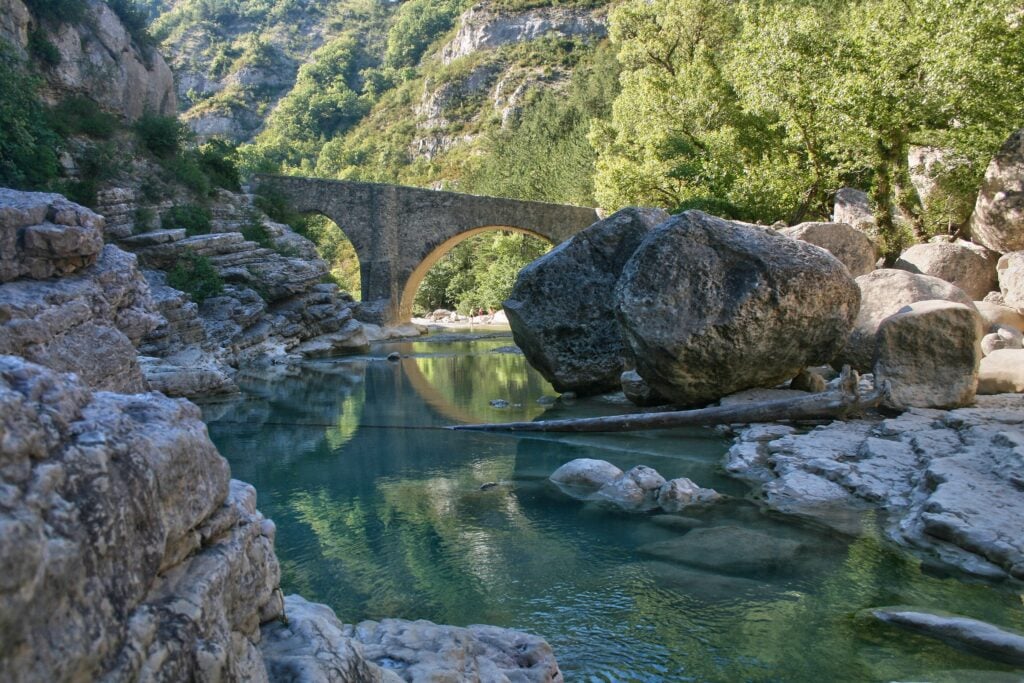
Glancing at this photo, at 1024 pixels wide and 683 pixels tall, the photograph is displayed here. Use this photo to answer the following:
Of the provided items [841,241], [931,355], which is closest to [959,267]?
[841,241]

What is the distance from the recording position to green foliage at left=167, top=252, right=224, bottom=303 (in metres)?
18.0

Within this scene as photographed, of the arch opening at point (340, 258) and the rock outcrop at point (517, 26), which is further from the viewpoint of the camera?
the rock outcrop at point (517, 26)

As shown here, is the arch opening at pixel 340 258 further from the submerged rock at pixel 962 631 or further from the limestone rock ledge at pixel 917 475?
the submerged rock at pixel 962 631

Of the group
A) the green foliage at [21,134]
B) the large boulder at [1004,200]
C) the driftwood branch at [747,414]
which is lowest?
the driftwood branch at [747,414]

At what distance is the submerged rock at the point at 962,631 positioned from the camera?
3.59 metres

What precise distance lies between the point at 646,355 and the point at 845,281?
249cm

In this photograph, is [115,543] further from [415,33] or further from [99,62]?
[415,33]

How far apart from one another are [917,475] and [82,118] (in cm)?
2170

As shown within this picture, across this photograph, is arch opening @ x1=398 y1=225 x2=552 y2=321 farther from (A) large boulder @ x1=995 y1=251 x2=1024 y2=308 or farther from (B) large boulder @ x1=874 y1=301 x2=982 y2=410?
(B) large boulder @ x1=874 y1=301 x2=982 y2=410

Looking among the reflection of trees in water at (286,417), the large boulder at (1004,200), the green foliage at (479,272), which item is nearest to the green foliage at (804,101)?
the large boulder at (1004,200)

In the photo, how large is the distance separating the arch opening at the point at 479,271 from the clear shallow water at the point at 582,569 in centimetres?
2777

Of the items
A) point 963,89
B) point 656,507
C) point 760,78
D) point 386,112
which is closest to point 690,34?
point 760,78

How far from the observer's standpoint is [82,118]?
20.6 metres

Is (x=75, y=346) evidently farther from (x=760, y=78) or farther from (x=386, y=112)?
(x=386, y=112)
